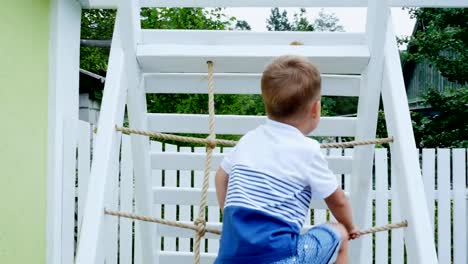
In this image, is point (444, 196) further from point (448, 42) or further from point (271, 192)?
point (448, 42)

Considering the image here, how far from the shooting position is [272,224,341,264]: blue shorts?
1.60m

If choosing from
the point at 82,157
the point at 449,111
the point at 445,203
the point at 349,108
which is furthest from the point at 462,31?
the point at 349,108

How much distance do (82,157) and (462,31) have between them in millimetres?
6107

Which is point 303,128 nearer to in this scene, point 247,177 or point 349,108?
point 247,177

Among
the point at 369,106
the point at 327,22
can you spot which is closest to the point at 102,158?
the point at 369,106

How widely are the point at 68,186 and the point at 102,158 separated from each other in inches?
32.6

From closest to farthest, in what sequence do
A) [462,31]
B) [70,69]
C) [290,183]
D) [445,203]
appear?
[290,183]
[70,69]
[445,203]
[462,31]

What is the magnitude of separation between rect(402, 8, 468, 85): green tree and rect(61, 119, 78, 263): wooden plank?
6.11 metres

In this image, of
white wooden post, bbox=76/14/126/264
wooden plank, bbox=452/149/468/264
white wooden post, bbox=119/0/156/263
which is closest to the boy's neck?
white wooden post, bbox=76/14/126/264

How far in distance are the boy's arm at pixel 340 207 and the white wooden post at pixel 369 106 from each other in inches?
20.2

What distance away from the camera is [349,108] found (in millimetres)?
22969

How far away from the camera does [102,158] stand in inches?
75.5

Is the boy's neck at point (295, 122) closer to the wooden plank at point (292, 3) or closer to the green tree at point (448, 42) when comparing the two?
the wooden plank at point (292, 3)

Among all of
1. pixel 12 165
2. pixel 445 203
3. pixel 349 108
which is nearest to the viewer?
pixel 12 165
